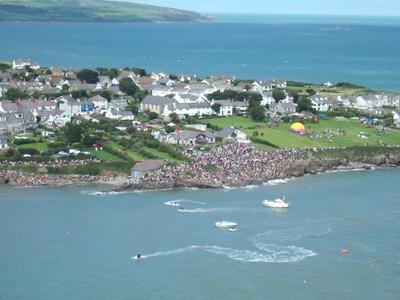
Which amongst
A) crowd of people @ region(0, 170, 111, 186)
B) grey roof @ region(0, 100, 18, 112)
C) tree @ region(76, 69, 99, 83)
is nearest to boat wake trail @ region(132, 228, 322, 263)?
crowd of people @ region(0, 170, 111, 186)

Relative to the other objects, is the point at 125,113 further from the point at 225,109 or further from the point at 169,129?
the point at 225,109

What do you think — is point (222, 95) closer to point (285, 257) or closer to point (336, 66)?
point (285, 257)

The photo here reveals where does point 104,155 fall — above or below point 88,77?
above

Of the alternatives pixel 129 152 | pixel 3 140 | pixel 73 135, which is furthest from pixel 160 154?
pixel 3 140

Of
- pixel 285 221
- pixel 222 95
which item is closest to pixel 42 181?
pixel 285 221

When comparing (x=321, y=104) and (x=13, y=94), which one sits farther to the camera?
(x=321, y=104)

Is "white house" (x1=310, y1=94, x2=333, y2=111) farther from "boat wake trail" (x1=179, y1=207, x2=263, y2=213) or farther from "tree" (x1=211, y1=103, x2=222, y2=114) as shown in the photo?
"boat wake trail" (x1=179, y1=207, x2=263, y2=213)
